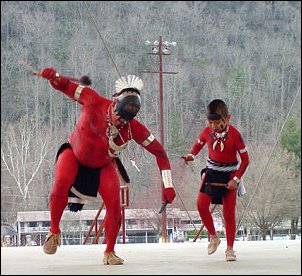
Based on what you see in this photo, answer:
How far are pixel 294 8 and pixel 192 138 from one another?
11673mm

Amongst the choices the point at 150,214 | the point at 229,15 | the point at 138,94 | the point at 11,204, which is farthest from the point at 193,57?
the point at 138,94

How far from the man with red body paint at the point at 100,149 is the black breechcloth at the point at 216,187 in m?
0.89

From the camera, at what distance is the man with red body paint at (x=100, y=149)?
7324 mm

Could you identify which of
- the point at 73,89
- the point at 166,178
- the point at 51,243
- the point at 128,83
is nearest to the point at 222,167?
the point at 166,178

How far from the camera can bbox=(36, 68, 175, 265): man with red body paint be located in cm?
732

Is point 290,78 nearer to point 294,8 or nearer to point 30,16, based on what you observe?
point 294,8

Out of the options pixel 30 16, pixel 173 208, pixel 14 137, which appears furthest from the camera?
pixel 14 137

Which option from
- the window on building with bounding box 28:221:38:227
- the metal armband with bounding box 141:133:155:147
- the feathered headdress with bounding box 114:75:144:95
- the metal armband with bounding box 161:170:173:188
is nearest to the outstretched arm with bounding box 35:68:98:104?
the feathered headdress with bounding box 114:75:144:95

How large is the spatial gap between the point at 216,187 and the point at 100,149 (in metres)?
1.33

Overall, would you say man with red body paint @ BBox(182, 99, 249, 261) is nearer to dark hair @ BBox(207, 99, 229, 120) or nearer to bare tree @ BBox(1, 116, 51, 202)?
dark hair @ BBox(207, 99, 229, 120)

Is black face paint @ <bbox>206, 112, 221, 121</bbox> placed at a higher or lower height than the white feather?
lower

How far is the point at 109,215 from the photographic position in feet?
24.5

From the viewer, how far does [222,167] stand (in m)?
8.40

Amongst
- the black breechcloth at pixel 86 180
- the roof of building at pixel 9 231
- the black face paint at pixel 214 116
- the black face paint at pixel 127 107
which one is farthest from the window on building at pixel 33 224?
the black face paint at pixel 127 107
